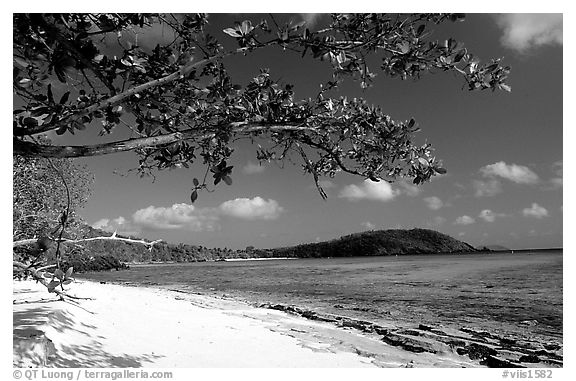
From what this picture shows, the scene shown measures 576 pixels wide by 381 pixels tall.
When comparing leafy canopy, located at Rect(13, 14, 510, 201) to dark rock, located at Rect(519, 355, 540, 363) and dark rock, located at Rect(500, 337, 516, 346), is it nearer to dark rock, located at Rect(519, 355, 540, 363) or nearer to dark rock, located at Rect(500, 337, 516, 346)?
dark rock, located at Rect(519, 355, 540, 363)

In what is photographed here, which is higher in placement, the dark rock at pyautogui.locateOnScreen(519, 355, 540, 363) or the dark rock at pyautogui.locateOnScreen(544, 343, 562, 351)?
the dark rock at pyautogui.locateOnScreen(519, 355, 540, 363)

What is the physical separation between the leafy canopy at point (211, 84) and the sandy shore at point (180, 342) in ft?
7.72

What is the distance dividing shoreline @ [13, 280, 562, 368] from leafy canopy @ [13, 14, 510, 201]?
235 centimetres

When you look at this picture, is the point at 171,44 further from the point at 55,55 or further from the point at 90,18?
the point at 55,55

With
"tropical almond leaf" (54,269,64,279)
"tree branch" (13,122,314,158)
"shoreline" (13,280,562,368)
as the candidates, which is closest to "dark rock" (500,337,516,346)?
"shoreline" (13,280,562,368)

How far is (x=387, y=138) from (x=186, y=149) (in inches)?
64.0

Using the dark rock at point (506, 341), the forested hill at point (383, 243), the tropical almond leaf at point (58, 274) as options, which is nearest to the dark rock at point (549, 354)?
the dark rock at point (506, 341)

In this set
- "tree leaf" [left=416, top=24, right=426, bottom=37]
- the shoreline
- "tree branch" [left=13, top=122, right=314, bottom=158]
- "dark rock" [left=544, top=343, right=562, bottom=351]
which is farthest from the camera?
"dark rock" [left=544, top=343, right=562, bottom=351]

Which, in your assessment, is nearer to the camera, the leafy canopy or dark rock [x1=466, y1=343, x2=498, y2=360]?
the leafy canopy

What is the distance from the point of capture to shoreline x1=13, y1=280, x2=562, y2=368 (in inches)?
205

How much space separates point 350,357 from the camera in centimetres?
691

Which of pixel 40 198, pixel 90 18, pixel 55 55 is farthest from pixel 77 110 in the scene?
pixel 40 198

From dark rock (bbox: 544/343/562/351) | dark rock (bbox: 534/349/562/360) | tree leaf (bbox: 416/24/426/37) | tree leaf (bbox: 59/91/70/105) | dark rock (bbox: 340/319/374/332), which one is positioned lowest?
dark rock (bbox: 340/319/374/332)

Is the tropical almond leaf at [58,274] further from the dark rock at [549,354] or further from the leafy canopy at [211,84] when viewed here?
the dark rock at [549,354]
